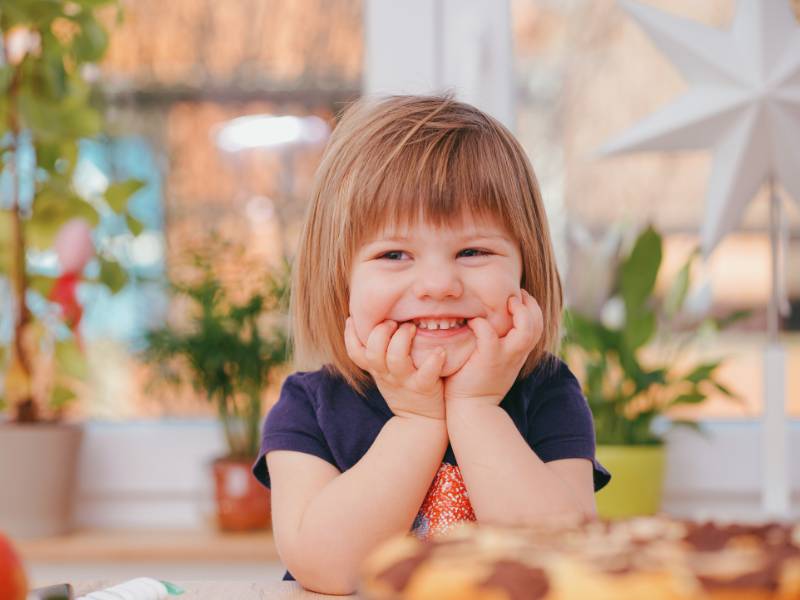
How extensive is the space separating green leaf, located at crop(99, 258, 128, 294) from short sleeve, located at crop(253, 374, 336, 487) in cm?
86

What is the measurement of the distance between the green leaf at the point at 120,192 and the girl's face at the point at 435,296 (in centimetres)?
99

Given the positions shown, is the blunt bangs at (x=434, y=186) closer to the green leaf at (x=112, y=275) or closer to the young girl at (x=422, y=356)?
the young girl at (x=422, y=356)

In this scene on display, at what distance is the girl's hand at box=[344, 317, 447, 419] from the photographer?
0.79m

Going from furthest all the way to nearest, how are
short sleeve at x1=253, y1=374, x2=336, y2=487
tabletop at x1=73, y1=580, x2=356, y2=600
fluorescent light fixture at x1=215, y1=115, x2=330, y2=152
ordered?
fluorescent light fixture at x1=215, y1=115, x2=330, y2=152 < short sleeve at x1=253, y1=374, x2=336, y2=487 < tabletop at x1=73, y1=580, x2=356, y2=600

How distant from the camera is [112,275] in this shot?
1.70 m

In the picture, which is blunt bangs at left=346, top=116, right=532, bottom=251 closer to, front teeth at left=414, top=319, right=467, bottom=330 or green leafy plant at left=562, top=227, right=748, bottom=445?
front teeth at left=414, top=319, right=467, bottom=330

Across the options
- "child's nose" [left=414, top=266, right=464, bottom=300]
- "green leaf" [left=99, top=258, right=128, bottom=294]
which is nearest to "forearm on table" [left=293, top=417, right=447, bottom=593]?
"child's nose" [left=414, top=266, right=464, bottom=300]

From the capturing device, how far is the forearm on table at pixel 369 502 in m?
0.73

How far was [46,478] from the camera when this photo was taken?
1.54 m

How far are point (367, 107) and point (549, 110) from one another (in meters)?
0.92

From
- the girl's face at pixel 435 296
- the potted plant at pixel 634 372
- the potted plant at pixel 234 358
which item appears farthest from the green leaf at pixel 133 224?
the girl's face at pixel 435 296

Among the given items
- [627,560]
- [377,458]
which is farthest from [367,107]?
[627,560]

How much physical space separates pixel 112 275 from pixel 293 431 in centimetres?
92

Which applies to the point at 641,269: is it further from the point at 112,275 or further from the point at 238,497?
the point at 112,275
